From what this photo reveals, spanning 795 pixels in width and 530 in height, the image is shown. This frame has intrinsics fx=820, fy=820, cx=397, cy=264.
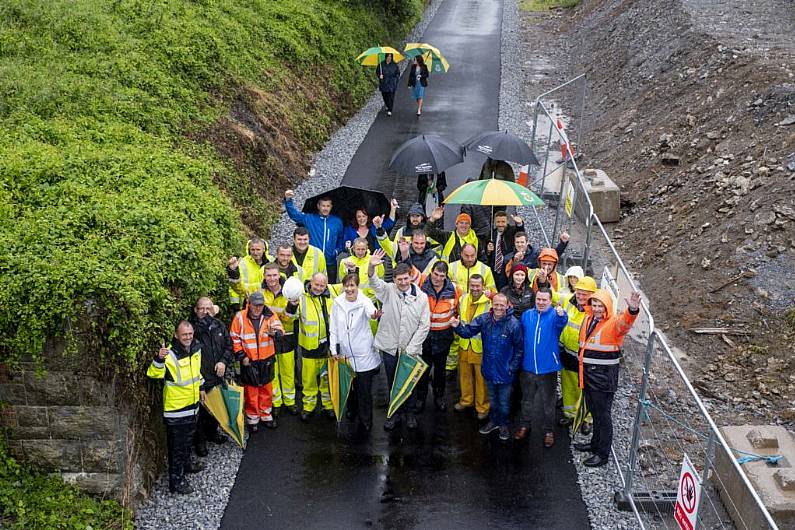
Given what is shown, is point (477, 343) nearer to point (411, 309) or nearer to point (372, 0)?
point (411, 309)

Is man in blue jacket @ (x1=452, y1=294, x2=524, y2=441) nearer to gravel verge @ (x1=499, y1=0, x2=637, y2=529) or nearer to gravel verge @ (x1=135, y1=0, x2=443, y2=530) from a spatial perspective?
gravel verge @ (x1=499, y1=0, x2=637, y2=529)

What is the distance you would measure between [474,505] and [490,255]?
4089 millimetres

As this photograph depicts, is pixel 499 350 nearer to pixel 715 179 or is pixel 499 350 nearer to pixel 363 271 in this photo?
pixel 363 271

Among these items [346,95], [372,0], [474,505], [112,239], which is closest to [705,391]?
[474,505]

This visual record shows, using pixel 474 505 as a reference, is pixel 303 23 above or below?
above

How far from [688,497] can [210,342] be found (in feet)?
16.4

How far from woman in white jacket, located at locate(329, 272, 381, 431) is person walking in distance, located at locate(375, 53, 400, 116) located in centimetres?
1312

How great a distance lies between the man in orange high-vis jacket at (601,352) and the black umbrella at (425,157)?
173 inches

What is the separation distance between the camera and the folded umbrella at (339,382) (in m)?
9.40

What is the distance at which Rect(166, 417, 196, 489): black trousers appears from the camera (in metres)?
8.50

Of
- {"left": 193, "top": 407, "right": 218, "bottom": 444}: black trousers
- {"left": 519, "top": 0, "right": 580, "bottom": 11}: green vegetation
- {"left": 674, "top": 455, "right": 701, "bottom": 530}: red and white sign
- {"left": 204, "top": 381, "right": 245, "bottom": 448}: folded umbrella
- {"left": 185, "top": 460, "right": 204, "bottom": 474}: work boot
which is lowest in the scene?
{"left": 185, "top": 460, "right": 204, "bottom": 474}: work boot

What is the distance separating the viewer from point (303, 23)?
22688mm

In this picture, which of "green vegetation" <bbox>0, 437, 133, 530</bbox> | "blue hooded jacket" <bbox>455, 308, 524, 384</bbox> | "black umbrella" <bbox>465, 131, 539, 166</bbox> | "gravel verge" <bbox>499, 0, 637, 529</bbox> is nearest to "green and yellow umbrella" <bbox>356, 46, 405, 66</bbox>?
"gravel verge" <bbox>499, 0, 637, 529</bbox>

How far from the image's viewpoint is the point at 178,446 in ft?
28.0
